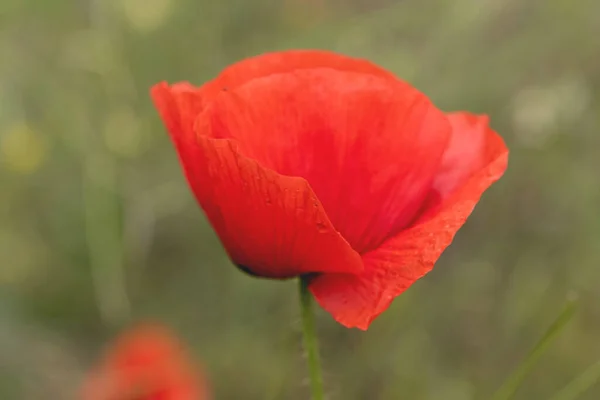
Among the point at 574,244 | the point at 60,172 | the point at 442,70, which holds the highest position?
the point at 442,70

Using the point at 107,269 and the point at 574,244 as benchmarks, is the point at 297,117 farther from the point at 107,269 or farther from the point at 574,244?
the point at 574,244

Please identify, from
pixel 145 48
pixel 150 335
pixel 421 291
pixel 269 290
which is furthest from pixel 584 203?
pixel 145 48

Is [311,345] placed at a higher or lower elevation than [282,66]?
lower

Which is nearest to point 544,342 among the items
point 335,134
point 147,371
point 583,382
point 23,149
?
point 583,382

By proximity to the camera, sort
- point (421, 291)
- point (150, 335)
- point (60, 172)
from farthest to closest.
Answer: point (60, 172)
point (421, 291)
point (150, 335)

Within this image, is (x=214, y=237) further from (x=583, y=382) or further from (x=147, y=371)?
(x=583, y=382)

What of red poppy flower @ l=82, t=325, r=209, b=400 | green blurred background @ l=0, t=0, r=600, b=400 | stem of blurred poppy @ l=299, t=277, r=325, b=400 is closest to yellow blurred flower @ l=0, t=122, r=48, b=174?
green blurred background @ l=0, t=0, r=600, b=400

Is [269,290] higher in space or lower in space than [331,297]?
lower
